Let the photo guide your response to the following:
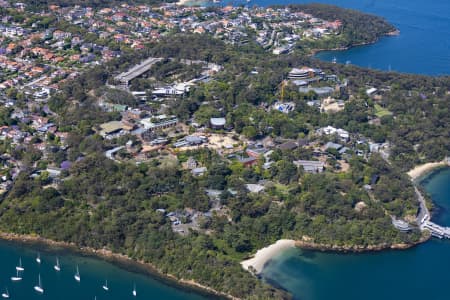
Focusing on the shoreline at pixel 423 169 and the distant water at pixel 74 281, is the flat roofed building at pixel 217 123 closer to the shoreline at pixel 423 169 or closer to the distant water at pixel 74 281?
the shoreline at pixel 423 169

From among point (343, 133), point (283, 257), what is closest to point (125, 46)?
point (343, 133)

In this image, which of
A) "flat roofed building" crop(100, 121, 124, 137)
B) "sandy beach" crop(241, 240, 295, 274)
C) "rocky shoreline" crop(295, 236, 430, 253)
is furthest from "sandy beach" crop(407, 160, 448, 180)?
"flat roofed building" crop(100, 121, 124, 137)

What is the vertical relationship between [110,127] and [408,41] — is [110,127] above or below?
above

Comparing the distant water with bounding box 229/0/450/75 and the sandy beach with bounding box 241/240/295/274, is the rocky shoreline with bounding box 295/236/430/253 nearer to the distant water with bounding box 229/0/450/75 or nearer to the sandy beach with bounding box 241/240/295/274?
the sandy beach with bounding box 241/240/295/274

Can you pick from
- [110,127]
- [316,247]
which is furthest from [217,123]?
[316,247]

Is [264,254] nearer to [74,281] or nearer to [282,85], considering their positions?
[74,281]

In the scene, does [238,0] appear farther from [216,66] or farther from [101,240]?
[101,240]
